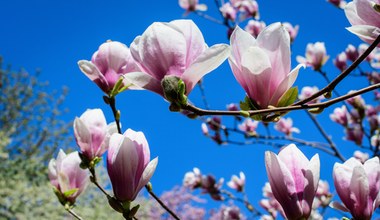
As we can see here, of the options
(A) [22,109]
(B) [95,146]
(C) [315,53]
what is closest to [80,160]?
(B) [95,146]

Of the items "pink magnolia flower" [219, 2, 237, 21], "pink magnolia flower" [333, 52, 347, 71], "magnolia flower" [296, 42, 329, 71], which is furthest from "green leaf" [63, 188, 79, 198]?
"pink magnolia flower" [333, 52, 347, 71]

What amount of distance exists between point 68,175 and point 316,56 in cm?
205

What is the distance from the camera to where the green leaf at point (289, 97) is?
1.94 feet

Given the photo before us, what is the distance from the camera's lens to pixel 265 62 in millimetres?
581

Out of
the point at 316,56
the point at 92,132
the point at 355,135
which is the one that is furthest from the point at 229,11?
the point at 92,132

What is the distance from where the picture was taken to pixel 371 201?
66 centimetres

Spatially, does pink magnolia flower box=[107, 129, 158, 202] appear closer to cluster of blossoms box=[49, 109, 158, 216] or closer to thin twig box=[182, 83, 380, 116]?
cluster of blossoms box=[49, 109, 158, 216]

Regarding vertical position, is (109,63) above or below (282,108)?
above

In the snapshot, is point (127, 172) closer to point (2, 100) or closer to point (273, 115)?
point (273, 115)

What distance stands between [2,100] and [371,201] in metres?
9.84

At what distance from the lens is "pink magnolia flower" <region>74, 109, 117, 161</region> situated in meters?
0.98

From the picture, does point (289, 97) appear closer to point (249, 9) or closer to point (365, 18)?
point (365, 18)

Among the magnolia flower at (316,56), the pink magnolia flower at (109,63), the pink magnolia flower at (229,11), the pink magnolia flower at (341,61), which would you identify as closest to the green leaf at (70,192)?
the pink magnolia flower at (109,63)

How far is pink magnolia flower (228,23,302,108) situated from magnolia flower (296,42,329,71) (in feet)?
7.03
